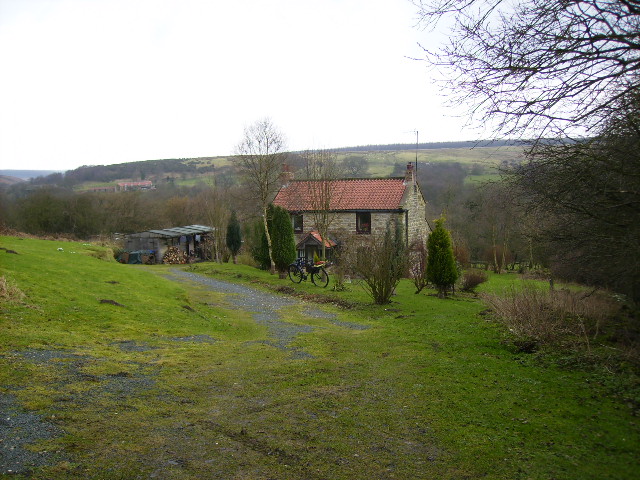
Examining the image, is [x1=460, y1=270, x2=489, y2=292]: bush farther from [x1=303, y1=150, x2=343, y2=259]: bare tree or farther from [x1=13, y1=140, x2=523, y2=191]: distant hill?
[x1=13, y1=140, x2=523, y2=191]: distant hill

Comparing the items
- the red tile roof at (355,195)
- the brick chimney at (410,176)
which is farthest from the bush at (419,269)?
the brick chimney at (410,176)

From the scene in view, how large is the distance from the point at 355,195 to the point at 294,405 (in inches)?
1077

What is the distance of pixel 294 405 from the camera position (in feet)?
19.9

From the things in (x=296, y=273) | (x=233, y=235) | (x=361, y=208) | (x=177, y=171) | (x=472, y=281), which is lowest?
(x=472, y=281)

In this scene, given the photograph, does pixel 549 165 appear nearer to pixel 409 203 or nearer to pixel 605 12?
pixel 605 12

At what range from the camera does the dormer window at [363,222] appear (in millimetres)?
31653

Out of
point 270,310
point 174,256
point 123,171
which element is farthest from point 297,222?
point 123,171

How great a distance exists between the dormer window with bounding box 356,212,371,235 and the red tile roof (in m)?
0.53

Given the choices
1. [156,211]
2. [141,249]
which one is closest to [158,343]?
[141,249]

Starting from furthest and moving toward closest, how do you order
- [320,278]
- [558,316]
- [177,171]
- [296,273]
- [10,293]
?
[177,171] < [296,273] < [320,278] < [10,293] < [558,316]

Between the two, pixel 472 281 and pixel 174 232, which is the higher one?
pixel 174 232

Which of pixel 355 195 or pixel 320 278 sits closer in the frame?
pixel 320 278

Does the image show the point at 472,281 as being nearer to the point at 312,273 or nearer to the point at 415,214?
the point at 312,273

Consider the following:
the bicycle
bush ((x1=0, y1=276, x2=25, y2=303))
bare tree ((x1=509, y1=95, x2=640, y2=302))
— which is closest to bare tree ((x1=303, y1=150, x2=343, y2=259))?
the bicycle
